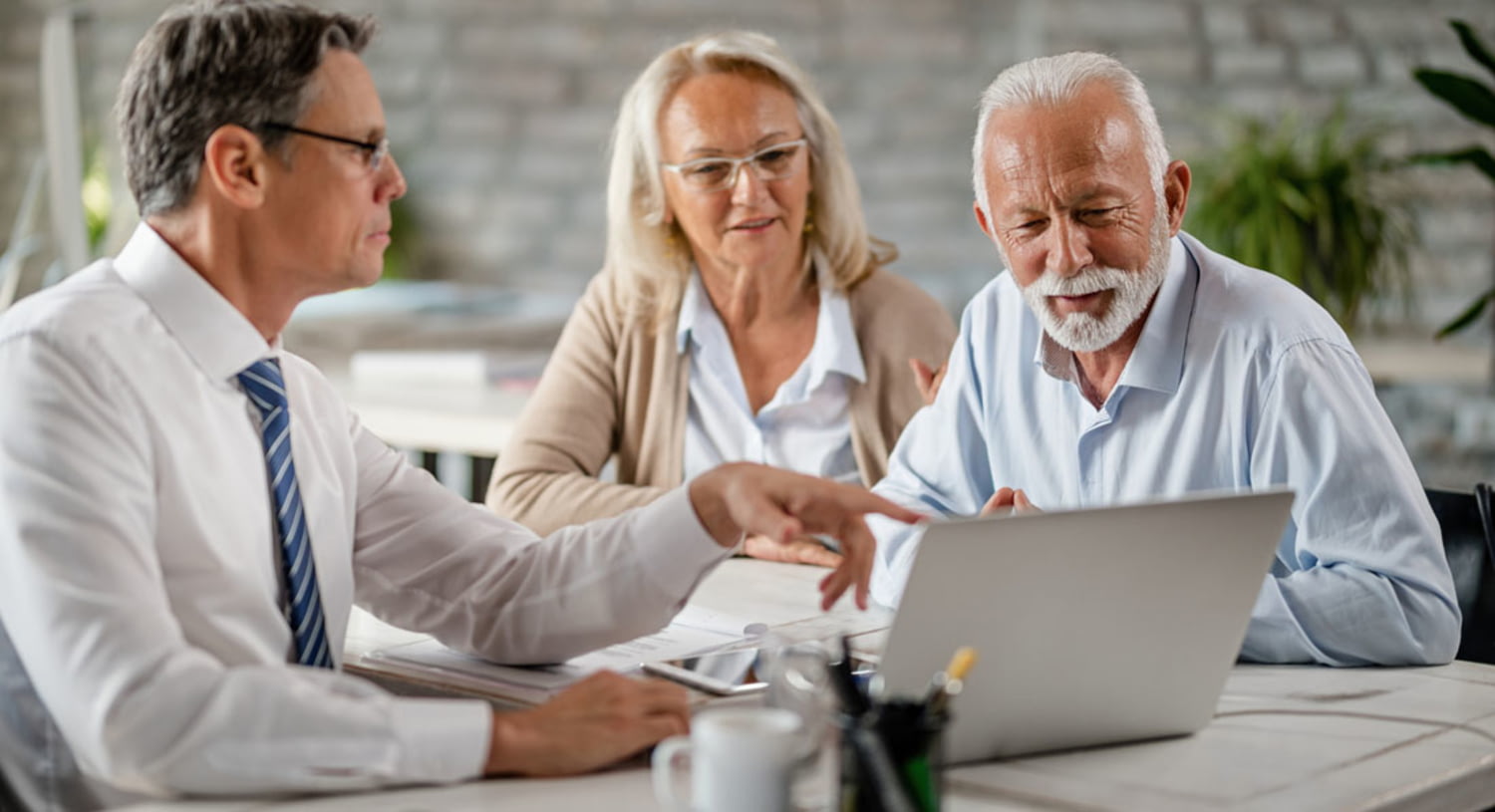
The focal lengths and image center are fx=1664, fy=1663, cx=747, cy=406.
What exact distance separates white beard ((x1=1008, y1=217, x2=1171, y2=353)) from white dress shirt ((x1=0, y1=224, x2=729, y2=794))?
57 cm

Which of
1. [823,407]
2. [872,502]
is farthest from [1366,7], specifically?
[872,502]

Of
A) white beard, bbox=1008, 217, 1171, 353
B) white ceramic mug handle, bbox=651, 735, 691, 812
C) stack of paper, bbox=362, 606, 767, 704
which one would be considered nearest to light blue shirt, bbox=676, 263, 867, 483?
white beard, bbox=1008, 217, 1171, 353

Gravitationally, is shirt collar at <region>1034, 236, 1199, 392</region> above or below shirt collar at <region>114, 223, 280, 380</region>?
below

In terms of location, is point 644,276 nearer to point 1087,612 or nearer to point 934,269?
point 1087,612

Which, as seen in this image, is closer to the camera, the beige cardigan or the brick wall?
the beige cardigan

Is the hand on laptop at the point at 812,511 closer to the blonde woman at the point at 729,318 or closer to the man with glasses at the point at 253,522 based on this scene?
the man with glasses at the point at 253,522

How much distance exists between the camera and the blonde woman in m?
2.69

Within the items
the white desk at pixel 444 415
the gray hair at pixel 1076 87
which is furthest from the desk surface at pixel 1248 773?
the white desk at pixel 444 415

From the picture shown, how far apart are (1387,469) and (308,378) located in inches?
42.5

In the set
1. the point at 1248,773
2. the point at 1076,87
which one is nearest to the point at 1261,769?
the point at 1248,773

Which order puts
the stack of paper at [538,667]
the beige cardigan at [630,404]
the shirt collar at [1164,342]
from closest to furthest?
the stack of paper at [538,667] → the shirt collar at [1164,342] → the beige cardigan at [630,404]

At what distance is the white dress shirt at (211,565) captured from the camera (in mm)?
1211

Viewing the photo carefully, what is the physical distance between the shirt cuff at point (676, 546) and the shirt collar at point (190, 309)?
1.29 ft

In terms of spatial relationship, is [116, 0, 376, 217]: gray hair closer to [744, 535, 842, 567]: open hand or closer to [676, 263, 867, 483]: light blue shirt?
[744, 535, 842, 567]: open hand
